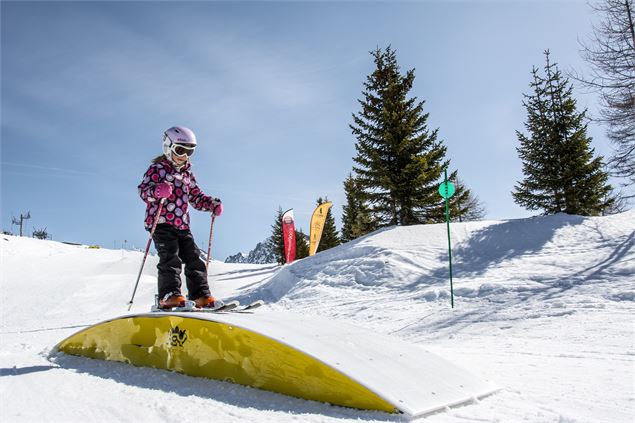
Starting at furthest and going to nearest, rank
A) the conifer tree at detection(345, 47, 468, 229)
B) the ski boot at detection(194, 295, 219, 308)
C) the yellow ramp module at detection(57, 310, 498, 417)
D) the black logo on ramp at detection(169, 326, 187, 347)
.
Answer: the conifer tree at detection(345, 47, 468, 229) < the ski boot at detection(194, 295, 219, 308) < the black logo on ramp at detection(169, 326, 187, 347) < the yellow ramp module at detection(57, 310, 498, 417)

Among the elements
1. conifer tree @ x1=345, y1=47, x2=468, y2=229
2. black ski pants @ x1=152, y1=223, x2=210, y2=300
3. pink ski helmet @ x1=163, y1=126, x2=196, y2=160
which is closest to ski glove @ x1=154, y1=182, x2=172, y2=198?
black ski pants @ x1=152, y1=223, x2=210, y2=300

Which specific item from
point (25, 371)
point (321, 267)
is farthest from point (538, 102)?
point (25, 371)

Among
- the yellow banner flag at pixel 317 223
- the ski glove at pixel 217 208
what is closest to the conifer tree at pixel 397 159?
the yellow banner flag at pixel 317 223

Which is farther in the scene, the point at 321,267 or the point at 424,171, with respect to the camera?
the point at 424,171

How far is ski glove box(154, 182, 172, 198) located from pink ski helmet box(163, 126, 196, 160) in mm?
514

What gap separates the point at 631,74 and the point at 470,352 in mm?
14435

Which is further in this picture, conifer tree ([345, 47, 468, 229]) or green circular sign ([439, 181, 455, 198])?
conifer tree ([345, 47, 468, 229])

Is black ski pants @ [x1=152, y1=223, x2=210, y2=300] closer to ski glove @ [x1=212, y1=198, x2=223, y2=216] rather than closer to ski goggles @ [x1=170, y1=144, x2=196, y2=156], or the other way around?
ski glove @ [x1=212, y1=198, x2=223, y2=216]

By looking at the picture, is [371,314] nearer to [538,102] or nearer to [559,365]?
[559,365]

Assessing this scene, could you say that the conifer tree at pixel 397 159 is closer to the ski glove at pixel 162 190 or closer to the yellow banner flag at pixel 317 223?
the yellow banner flag at pixel 317 223

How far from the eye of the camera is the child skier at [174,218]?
13.4 ft

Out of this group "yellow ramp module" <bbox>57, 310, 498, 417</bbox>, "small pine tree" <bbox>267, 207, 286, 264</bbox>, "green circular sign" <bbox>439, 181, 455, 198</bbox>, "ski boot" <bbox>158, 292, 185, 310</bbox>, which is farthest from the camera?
"small pine tree" <bbox>267, 207, 286, 264</bbox>

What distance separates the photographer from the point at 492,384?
102 inches

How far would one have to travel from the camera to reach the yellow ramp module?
215cm
